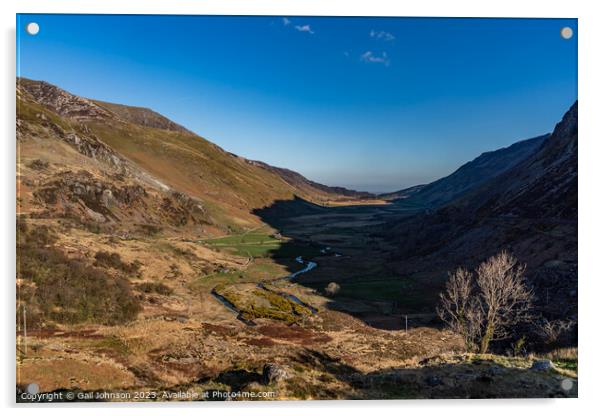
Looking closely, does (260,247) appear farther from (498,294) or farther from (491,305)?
(491,305)

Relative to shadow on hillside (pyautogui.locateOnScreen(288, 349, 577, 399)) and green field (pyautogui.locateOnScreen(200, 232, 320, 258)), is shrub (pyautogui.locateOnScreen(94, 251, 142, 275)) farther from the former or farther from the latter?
green field (pyautogui.locateOnScreen(200, 232, 320, 258))

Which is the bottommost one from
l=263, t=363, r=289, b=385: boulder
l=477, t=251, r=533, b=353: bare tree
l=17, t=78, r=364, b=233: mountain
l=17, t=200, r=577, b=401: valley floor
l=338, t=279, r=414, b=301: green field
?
l=338, t=279, r=414, b=301: green field

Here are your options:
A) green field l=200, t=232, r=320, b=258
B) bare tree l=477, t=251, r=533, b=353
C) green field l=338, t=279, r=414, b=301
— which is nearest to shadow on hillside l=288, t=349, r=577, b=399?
bare tree l=477, t=251, r=533, b=353

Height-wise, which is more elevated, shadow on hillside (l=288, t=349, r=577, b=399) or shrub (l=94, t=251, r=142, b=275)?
shrub (l=94, t=251, r=142, b=275)

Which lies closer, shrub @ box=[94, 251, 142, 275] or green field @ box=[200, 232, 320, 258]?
shrub @ box=[94, 251, 142, 275]

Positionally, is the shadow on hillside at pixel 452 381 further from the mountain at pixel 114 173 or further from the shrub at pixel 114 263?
the shrub at pixel 114 263

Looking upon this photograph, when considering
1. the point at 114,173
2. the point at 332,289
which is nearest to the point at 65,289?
the point at 332,289
